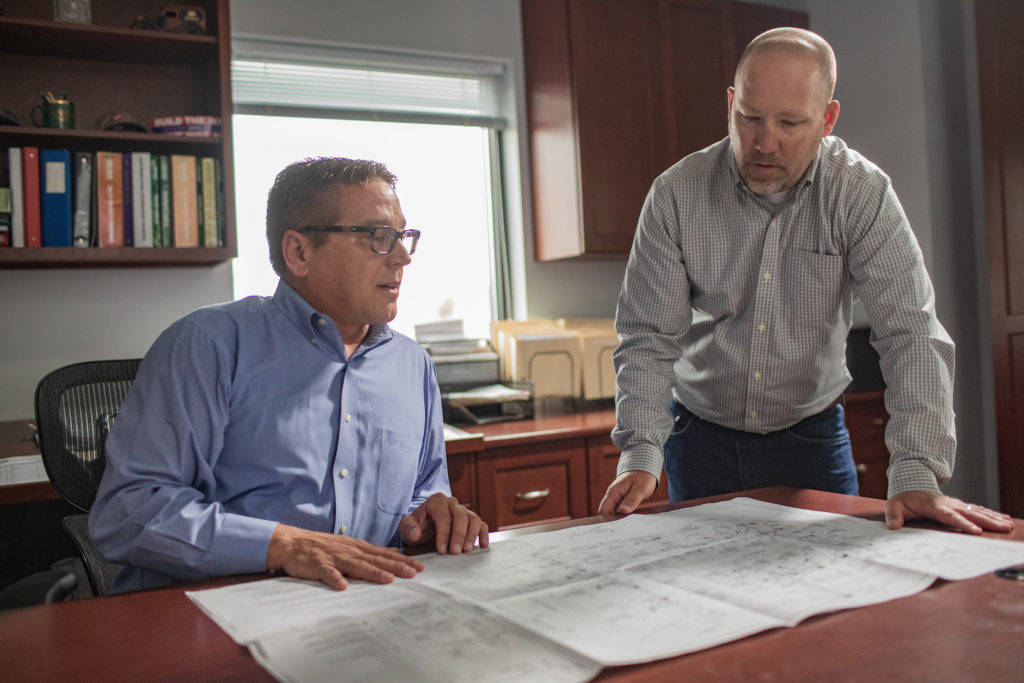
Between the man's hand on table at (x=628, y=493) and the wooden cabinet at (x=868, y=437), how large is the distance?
6.66 ft

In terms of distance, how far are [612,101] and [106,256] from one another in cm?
188

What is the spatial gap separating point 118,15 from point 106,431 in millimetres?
1850

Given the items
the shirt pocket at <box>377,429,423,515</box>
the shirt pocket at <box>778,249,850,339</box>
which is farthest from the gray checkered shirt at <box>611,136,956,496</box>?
the shirt pocket at <box>377,429,423,515</box>

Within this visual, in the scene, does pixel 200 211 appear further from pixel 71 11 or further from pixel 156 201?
pixel 71 11

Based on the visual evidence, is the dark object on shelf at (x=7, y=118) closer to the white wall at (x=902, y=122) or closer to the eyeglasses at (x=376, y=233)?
the white wall at (x=902, y=122)

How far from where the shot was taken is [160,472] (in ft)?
3.59

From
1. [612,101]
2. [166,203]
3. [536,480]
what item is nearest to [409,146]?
[612,101]

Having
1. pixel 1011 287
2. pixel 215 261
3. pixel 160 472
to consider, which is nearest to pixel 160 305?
pixel 215 261

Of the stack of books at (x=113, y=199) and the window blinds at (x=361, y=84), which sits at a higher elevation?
the window blinds at (x=361, y=84)

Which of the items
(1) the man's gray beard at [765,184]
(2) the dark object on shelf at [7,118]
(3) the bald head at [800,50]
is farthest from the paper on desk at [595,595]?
(2) the dark object on shelf at [7,118]

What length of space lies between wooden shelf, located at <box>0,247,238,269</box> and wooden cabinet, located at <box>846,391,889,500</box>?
2309mm

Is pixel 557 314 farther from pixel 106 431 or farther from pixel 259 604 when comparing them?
pixel 259 604

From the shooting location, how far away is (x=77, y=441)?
143 cm

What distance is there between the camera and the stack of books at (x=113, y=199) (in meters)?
2.41
